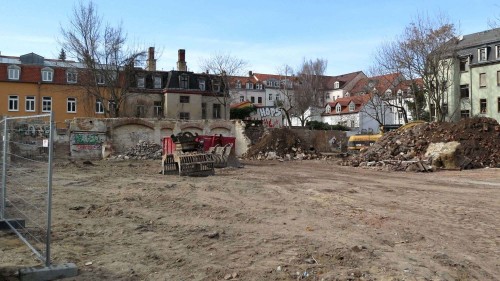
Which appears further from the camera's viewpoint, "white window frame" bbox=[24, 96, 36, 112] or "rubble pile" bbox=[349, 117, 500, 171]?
"white window frame" bbox=[24, 96, 36, 112]

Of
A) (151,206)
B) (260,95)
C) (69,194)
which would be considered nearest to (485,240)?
(151,206)

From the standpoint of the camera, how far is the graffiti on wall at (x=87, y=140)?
112 ft

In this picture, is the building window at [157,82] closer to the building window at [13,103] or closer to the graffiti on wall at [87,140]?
the building window at [13,103]

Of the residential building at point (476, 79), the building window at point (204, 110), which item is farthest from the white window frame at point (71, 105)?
the residential building at point (476, 79)

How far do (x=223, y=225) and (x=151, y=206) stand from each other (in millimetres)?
2995

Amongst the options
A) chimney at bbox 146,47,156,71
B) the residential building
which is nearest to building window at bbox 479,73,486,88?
the residential building

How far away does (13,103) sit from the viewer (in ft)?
166

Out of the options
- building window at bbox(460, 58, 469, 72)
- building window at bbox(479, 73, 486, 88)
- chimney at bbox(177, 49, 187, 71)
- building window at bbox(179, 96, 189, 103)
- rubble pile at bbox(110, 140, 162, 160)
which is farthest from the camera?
chimney at bbox(177, 49, 187, 71)

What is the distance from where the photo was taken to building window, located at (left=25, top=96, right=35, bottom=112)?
51.2 meters

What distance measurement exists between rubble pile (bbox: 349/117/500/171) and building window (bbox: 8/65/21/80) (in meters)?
41.3

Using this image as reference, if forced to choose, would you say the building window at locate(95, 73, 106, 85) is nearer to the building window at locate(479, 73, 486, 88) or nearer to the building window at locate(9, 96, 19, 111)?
the building window at locate(9, 96, 19, 111)

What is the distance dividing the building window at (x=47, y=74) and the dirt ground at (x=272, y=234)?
1687 inches

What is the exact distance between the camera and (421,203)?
11.4 meters

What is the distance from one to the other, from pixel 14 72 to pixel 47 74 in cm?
343
